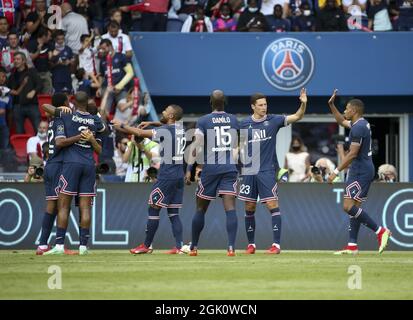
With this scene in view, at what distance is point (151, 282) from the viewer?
42.8 feet

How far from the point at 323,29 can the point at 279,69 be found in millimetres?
1428

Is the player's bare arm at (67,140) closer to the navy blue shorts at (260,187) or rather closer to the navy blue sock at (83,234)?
the navy blue sock at (83,234)

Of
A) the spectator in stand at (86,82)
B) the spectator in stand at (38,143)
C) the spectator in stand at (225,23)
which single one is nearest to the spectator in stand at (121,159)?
the spectator in stand at (38,143)

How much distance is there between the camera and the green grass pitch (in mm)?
12125

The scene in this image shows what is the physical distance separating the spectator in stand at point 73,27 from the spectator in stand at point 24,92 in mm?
1578

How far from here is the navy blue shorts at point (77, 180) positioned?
17172mm

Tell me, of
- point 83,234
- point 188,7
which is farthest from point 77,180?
point 188,7

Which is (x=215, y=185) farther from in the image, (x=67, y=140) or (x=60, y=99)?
(x=60, y=99)

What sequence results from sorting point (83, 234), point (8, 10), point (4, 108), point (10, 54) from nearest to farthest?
point (83, 234), point (4, 108), point (10, 54), point (8, 10)

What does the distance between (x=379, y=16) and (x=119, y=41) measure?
21.0 feet

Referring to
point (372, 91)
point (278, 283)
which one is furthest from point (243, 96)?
point (278, 283)

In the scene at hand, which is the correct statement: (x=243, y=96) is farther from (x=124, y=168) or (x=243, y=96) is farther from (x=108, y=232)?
(x=108, y=232)

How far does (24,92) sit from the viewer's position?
2456cm

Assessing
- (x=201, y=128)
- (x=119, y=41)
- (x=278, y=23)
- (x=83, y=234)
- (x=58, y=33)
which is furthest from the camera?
(x=278, y=23)
